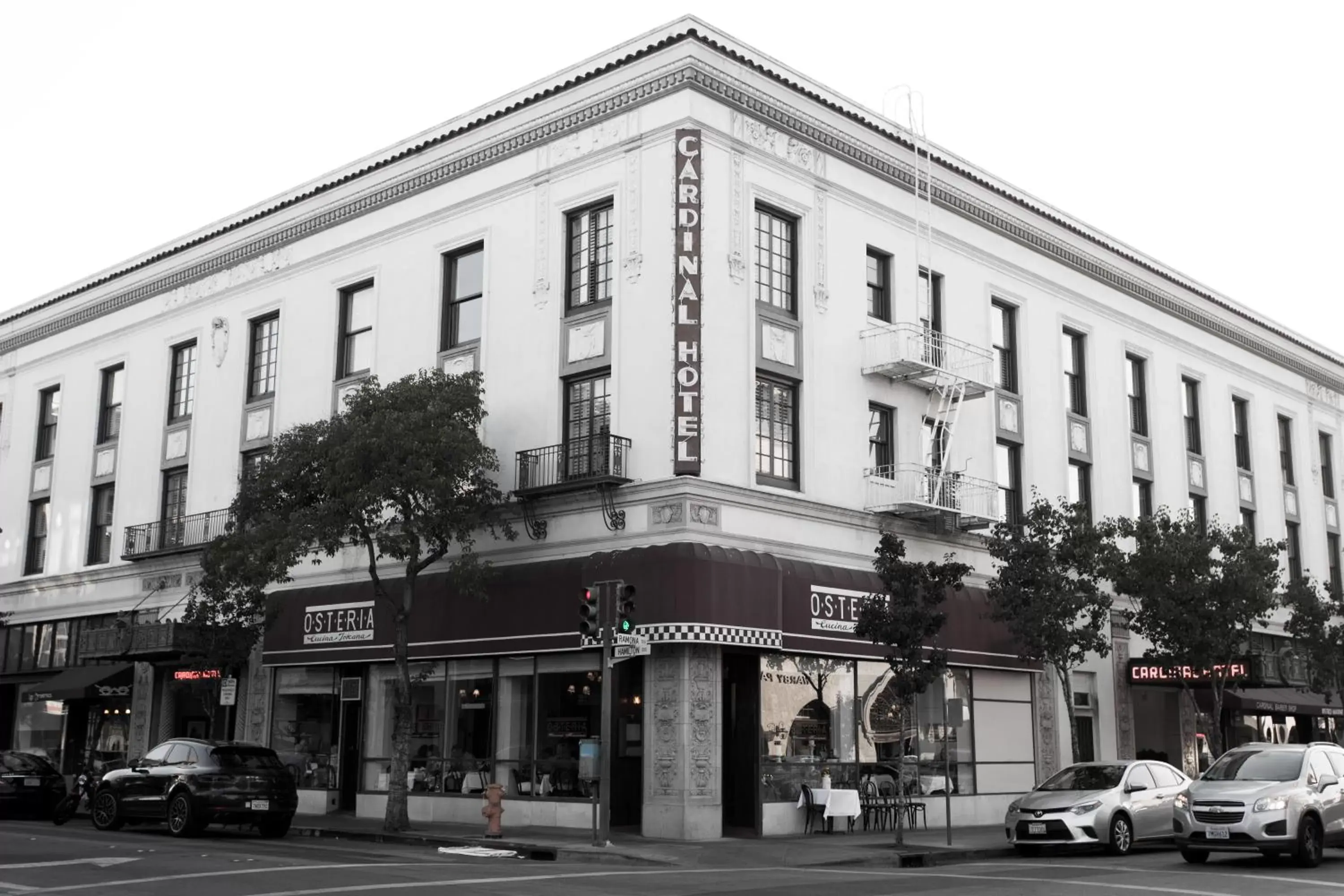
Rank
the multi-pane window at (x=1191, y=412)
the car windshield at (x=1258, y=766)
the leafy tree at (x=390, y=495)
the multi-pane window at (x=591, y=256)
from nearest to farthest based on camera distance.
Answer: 1. the car windshield at (x=1258, y=766)
2. the leafy tree at (x=390, y=495)
3. the multi-pane window at (x=591, y=256)
4. the multi-pane window at (x=1191, y=412)

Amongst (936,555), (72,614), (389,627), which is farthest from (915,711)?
(72,614)

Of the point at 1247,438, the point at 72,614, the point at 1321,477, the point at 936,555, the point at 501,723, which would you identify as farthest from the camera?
the point at 1321,477

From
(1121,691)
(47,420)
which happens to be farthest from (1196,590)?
(47,420)

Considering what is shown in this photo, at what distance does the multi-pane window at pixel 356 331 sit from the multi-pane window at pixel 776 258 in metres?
9.56

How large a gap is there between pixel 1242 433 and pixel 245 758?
30137mm

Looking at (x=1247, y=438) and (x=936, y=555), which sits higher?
A: (x=1247, y=438)

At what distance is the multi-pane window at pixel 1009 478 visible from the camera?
3161cm

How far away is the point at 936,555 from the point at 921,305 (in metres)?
5.40

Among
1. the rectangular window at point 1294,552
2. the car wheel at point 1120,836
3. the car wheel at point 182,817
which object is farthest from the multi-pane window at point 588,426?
the rectangular window at point 1294,552

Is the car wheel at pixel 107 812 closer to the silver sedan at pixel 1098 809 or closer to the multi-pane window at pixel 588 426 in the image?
the multi-pane window at pixel 588 426

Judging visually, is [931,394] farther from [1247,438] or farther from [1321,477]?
[1321,477]

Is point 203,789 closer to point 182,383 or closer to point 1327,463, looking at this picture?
point 182,383

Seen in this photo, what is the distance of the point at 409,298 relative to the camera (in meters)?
30.4

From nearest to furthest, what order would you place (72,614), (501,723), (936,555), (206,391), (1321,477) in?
(501,723)
(936,555)
(206,391)
(72,614)
(1321,477)
